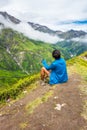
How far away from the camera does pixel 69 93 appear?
83.6ft

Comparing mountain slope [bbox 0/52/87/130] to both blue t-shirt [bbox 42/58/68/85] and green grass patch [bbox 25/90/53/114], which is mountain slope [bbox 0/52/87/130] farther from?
blue t-shirt [bbox 42/58/68/85]

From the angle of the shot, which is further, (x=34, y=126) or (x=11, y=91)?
(x=11, y=91)

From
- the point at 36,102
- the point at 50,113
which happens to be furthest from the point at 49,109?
the point at 36,102

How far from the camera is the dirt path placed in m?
20.0

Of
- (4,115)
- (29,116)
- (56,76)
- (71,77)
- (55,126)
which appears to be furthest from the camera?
(71,77)

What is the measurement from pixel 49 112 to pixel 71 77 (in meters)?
10.8

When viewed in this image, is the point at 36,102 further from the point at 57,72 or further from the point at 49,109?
the point at 57,72

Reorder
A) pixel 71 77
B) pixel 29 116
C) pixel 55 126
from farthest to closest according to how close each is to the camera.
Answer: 1. pixel 71 77
2. pixel 29 116
3. pixel 55 126

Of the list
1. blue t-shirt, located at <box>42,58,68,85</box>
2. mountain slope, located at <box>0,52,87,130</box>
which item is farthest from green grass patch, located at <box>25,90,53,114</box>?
blue t-shirt, located at <box>42,58,68,85</box>

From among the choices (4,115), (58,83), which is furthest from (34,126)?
(58,83)

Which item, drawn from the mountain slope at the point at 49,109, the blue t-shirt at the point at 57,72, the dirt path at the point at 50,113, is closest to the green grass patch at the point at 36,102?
the mountain slope at the point at 49,109

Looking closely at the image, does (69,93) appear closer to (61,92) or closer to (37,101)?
(61,92)

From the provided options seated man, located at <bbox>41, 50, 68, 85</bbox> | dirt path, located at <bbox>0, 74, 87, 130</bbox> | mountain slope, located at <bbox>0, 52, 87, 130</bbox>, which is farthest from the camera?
seated man, located at <bbox>41, 50, 68, 85</bbox>

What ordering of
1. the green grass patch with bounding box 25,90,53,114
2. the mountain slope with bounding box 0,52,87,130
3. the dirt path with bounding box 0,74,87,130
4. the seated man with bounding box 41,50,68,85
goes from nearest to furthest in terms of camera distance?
1. the dirt path with bounding box 0,74,87,130
2. the mountain slope with bounding box 0,52,87,130
3. the green grass patch with bounding box 25,90,53,114
4. the seated man with bounding box 41,50,68,85
